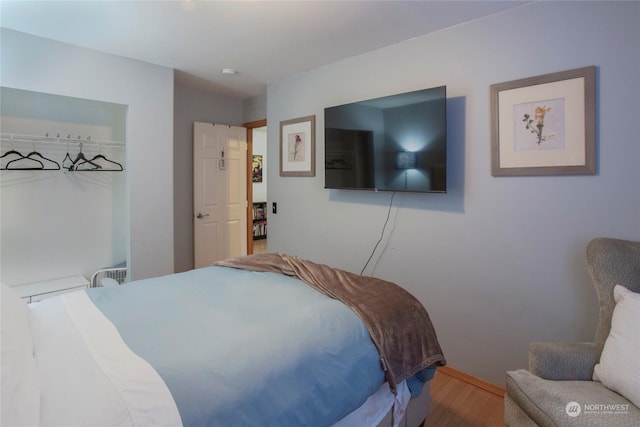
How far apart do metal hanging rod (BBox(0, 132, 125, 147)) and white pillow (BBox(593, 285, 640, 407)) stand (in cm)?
397

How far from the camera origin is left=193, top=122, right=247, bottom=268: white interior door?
14.2ft

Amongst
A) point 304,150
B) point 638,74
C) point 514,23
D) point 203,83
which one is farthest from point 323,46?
point 638,74

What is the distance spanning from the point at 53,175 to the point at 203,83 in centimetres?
178

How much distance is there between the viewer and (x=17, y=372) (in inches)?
36.1

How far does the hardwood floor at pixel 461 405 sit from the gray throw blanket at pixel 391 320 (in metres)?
0.52

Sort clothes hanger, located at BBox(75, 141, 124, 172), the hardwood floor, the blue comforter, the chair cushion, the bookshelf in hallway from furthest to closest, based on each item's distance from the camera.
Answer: the bookshelf in hallway
clothes hanger, located at BBox(75, 141, 124, 172)
the hardwood floor
the chair cushion
the blue comforter

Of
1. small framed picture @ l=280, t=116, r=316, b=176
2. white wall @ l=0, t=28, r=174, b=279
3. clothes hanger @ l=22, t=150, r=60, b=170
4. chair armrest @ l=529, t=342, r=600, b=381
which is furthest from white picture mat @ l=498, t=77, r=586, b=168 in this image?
clothes hanger @ l=22, t=150, r=60, b=170

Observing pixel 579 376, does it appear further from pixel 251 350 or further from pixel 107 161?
pixel 107 161

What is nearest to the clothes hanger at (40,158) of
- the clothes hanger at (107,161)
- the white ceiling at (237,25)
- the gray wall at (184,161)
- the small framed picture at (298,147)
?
the clothes hanger at (107,161)

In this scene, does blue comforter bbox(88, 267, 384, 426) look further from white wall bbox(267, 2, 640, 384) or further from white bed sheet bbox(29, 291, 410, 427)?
white wall bbox(267, 2, 640, 384)

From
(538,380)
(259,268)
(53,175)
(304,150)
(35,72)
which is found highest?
(35,72)

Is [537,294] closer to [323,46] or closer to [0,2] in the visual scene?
[323,46]

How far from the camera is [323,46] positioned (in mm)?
2863

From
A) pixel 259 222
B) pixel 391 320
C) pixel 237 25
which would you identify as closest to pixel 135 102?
pixel 237 25
